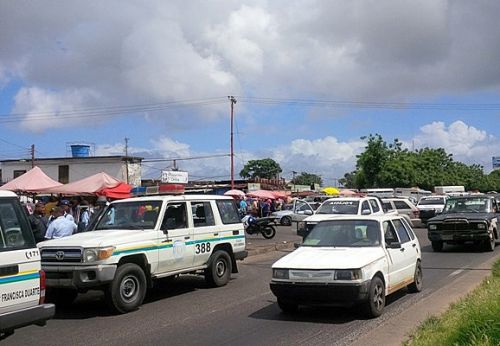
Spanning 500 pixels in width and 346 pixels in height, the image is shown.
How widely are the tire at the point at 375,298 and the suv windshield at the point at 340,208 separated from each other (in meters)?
11.0

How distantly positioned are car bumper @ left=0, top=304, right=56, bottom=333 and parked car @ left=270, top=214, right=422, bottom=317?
354cm

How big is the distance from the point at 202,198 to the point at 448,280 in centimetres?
556

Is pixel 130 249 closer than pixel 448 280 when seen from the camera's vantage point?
Yes

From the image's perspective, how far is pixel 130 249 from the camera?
32.4 ft

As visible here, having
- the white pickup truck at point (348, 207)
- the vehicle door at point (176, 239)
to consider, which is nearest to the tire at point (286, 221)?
the white pickup truck at point (348, 207)

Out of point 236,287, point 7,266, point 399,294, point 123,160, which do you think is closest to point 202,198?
point 236,287

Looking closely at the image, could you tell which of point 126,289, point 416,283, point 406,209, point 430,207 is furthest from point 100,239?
point 430,207

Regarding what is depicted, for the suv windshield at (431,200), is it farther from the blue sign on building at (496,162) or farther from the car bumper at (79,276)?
the blue sign on building at (496,162)

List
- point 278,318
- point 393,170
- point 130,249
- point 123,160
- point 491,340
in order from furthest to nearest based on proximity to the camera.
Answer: point 393,170
point 123,160
point 130,249
point 278,318
point 491,340

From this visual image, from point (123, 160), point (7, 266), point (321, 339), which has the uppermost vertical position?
point (123, 160)

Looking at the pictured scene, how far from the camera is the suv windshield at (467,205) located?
63.7 feet

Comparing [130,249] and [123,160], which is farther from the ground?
[123,160]

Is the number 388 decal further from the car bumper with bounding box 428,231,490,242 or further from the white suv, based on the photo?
the car bumper with bounding box 428,231,490,242

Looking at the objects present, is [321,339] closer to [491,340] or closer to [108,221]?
[491,340]
